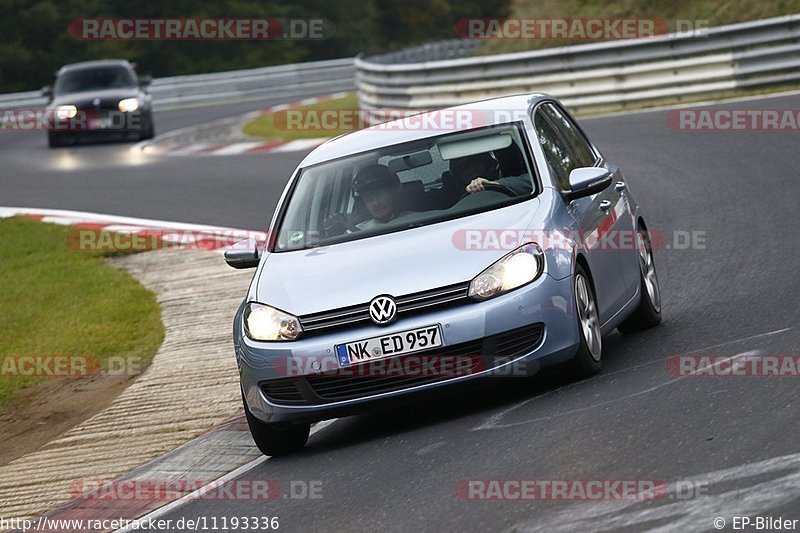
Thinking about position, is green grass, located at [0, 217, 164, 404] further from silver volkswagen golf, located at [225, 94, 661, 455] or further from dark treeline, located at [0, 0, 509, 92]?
dark treeline, located at [0, 0, 509, 92]

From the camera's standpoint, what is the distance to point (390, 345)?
738 cm

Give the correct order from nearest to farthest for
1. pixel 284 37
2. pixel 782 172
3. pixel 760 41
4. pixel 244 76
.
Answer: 1. pixel 782 172
2. pixel 760 41
3. pixel 244 76
4. pixel 284 37

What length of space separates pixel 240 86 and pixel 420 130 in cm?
3393

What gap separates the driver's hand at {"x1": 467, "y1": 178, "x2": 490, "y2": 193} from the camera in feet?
27.6

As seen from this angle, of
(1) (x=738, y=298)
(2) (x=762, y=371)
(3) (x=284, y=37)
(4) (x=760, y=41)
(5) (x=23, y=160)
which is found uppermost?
(2) (x=762, y=371)

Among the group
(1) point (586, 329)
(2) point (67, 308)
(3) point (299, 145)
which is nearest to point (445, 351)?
(1) point (586, 329)

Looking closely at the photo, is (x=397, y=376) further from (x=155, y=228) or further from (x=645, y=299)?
(x=155, y=228)

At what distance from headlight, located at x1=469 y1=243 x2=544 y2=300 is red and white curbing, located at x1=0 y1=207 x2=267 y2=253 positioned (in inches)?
282

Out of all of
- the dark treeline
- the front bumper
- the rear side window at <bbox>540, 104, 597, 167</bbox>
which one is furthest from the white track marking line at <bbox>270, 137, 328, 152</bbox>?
the dark treeline

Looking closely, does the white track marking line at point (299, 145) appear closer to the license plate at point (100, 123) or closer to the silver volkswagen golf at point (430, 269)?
the license plate at point (100, 123)

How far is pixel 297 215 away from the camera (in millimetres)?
8828

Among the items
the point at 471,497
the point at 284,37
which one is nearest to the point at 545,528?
the point at 471,497

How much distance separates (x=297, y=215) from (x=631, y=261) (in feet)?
6.57

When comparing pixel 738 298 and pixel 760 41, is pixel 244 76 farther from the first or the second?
pixel 738 298
